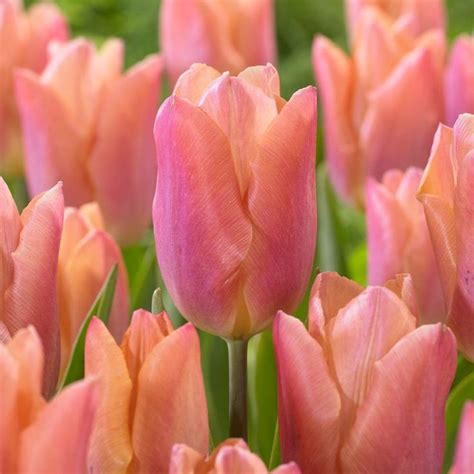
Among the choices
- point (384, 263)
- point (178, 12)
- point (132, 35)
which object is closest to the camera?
point (384, 263)

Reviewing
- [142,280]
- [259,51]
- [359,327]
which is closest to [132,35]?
[259,51]

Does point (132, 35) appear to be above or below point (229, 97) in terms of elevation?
below

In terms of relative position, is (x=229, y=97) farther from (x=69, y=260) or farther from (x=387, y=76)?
(x=387, y=76)

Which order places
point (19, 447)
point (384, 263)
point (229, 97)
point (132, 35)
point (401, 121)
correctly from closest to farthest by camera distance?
point (19, 447) < point (229, 97) < point (384, 263) < point (401, 121) < point (132, 35)

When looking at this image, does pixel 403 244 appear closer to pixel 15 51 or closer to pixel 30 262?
pixel 30 262

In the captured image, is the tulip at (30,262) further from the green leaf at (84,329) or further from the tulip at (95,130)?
the tulip at (95,130)

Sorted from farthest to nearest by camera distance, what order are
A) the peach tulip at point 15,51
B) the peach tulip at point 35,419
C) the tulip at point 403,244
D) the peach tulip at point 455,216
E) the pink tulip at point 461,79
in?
the peach tulip at point 15,51 → the pink tulip at point 461,79 → the tulip at point 403,244 → the peach tulip at point 455,216 → the peach tulip at point 35,419

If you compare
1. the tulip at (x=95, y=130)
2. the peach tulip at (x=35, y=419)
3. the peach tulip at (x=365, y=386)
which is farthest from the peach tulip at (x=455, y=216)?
the tulip at (x=95, y=130)

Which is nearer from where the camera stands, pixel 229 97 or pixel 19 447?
pixel 19 447
